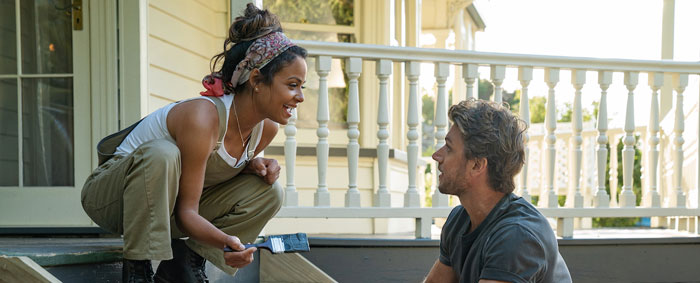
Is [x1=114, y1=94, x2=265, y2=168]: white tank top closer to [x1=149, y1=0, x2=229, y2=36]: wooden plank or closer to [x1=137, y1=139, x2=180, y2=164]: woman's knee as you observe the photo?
[x1=137, y1=139, x2=180, y2=164]: woman's knee

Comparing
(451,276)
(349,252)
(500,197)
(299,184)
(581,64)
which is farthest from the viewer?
(299,184)

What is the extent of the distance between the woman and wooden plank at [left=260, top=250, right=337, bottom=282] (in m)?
0.47

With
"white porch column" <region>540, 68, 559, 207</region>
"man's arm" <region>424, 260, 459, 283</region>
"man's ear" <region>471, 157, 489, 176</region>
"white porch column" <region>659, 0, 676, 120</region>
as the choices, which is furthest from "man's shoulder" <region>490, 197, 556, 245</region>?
"white porch column" <region>659, 0, 676, 120</region>

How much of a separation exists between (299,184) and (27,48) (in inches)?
85.7

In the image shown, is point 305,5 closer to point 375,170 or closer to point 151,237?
point 375,170

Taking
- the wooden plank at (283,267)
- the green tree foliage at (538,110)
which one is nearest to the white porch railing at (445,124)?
the wooden plank at (283,267)

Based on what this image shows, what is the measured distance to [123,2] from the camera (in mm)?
3336

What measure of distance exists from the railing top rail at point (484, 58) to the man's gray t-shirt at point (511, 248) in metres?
1.68

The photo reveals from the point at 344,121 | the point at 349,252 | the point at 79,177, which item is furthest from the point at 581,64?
the point at 79,177

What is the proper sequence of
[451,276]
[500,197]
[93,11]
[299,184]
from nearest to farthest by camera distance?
1. [500,197]
2. [451,276]
3. [93,11]
4. [299,184]

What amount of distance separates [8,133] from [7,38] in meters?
0.44

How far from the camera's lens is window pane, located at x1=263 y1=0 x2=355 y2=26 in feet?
17.1

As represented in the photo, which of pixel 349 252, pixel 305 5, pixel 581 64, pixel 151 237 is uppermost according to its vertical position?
pixel 305 5

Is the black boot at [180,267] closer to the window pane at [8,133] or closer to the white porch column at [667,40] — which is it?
the window pane at [8,133]
